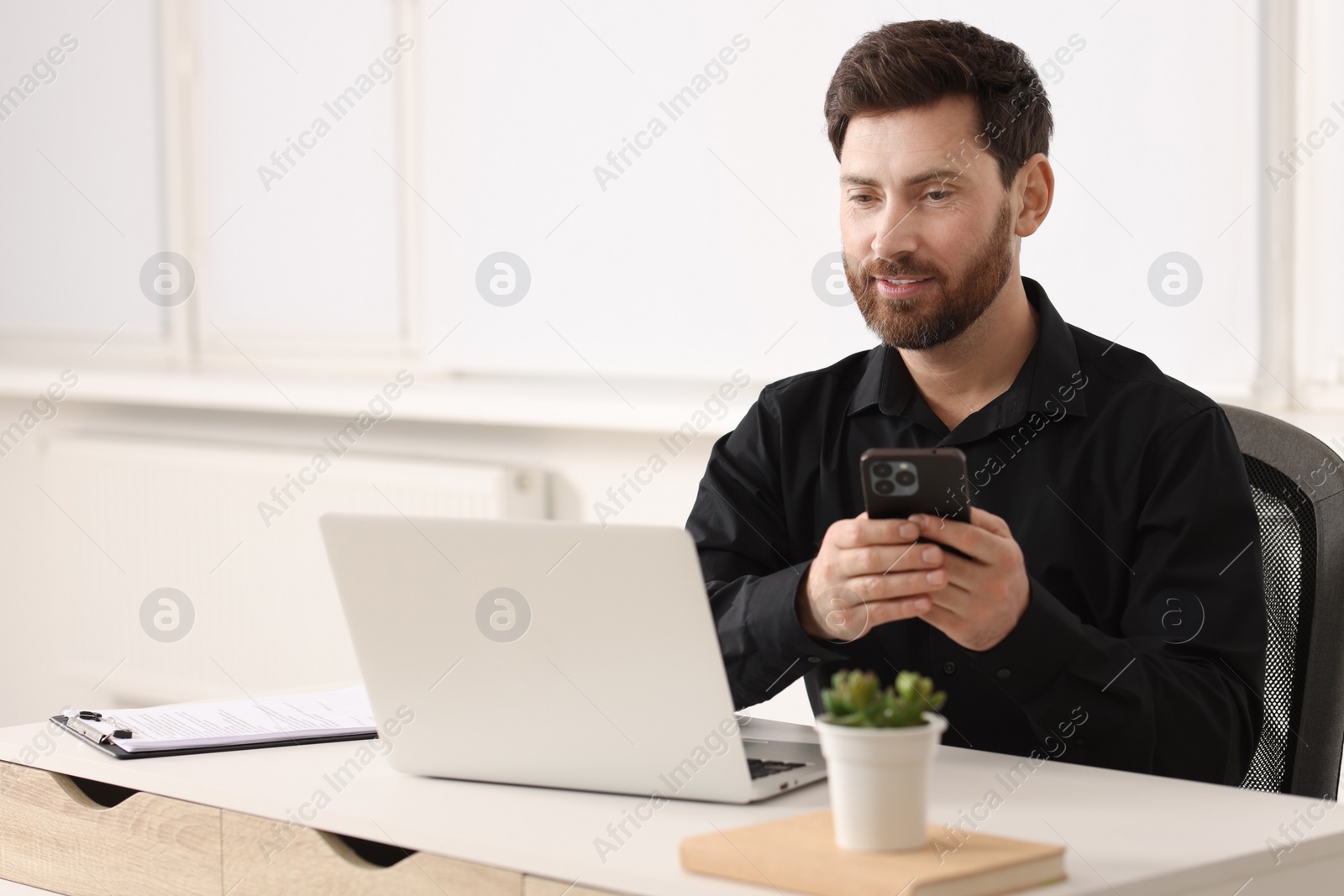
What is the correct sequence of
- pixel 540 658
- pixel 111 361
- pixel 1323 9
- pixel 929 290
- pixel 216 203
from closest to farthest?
pixel 540 658 < pixel 929 290 < pixel 1323 9 < pixel 216 203 < pixel 111 361

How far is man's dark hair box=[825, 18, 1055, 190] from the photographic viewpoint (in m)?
1.76

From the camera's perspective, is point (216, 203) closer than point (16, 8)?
Yes

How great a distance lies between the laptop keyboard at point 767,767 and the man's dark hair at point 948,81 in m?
0.76

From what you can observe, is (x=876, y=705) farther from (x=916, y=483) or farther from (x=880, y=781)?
(x=916, y=483)

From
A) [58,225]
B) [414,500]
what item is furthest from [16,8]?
[414,500]

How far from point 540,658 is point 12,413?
364 cm

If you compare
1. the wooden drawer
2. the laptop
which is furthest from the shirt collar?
the wooden drawer

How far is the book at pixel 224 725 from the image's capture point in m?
1.51

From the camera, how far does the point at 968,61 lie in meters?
1.77

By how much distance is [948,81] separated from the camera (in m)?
1.76

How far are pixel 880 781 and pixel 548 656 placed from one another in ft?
1.12

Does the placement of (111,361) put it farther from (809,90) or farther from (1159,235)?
(1159,235)

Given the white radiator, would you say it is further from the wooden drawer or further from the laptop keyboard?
the laptop keyboard

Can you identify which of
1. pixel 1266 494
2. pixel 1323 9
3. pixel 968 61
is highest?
pixel 1323 9
